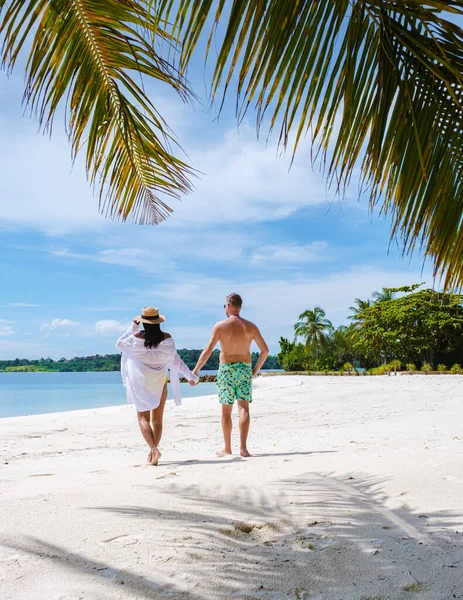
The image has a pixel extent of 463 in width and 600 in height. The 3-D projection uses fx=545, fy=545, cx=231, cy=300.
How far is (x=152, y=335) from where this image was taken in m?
6.05

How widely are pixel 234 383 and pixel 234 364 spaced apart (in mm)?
225

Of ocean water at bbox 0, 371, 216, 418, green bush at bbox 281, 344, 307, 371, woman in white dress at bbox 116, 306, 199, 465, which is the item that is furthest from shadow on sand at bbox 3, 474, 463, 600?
green bush at bbox 281, 344, 307, 371

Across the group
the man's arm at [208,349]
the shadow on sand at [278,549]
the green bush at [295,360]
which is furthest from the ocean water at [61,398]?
the shadow on sand at [278,549]

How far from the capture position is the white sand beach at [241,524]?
2.54 metres

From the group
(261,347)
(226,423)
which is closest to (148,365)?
(226,423)

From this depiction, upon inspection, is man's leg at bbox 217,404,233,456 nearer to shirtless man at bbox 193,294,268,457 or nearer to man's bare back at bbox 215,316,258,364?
shirtless man at bbox 193,294,268,457

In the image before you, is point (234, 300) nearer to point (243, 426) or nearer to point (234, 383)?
point (234, 383)

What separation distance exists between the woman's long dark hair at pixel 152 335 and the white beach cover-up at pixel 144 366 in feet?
0.16

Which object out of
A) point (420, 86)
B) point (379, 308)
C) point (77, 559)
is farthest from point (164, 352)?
point (379, 308)

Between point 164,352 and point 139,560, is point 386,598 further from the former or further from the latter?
point 164,352

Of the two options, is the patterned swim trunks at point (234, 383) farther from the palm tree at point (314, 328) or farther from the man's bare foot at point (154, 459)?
the palm tree at point (314, 328)

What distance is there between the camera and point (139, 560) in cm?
281

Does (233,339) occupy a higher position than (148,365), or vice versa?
(233,339)

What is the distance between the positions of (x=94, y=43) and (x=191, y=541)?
111 inches
